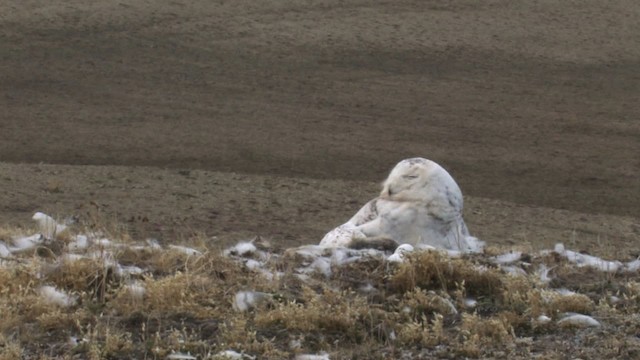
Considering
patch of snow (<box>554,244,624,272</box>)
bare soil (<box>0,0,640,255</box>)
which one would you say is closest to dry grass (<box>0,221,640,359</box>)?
patch of snow (<box>554,244,624,272</box>)

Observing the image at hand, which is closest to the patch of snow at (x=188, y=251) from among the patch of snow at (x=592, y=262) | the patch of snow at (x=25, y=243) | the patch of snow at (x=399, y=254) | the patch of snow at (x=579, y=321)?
the patch of snow at (x=25, y=243)

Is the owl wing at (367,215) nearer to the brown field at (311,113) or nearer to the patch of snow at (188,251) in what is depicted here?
the brown field at (311,113)

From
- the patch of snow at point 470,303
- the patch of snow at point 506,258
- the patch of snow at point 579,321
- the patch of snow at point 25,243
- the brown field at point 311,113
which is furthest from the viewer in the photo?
the brown field at point 311,113

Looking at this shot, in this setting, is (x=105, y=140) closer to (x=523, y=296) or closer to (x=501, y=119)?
(x=501, y=119)

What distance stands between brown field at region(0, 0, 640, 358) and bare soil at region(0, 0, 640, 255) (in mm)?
48

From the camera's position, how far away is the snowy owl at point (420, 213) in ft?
29.2

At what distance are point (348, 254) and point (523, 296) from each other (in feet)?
4.01

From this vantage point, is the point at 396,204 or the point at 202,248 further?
the point at 396,204

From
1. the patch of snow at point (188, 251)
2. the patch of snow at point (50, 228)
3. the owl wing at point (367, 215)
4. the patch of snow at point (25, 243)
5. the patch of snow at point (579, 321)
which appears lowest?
the owl wing at point (367, 215)

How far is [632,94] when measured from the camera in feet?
66.3

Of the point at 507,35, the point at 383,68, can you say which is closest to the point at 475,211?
the point at 383,68

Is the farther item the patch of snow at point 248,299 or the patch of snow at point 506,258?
the patch of snow at point 506,258

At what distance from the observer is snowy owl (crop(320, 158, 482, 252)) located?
8.91m

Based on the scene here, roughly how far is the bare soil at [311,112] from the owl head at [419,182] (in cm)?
228
